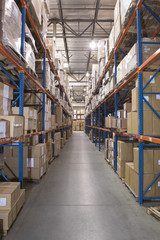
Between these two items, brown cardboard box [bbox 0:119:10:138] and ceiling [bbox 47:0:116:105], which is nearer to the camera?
brown cardboard box [bbox 0:119:10:138]

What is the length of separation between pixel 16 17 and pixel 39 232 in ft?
11.5

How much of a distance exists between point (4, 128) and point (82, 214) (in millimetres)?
1880

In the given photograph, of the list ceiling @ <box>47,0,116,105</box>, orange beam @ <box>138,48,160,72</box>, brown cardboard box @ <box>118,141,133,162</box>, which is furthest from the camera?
ceiling @ <box>47,0,116,105</box>

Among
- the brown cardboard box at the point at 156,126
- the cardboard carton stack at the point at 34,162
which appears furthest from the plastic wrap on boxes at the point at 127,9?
the cardboard carton stack at the point at 34,162

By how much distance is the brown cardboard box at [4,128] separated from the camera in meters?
2.36

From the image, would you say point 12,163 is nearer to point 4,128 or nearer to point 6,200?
point 4,128

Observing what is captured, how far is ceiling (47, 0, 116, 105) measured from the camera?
7996mm

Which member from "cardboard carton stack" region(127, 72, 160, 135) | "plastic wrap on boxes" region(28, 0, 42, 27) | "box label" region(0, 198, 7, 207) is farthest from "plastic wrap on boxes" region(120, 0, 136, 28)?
"box label" region(0, 198, 7, 207)

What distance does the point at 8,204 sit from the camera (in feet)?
6.89

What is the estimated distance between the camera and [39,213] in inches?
98.8

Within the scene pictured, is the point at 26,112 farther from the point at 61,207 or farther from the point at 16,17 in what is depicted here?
the point at 61,207

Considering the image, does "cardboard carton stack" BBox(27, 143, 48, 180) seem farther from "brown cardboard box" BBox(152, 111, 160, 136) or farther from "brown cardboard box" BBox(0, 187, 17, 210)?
"brown cardboard box" BBox(152, 111, 160, 136)

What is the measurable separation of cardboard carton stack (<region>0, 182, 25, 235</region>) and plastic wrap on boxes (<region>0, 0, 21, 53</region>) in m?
2.18

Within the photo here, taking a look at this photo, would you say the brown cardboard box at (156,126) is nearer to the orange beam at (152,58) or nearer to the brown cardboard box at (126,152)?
the orange beam at (152,58)
